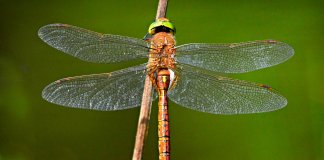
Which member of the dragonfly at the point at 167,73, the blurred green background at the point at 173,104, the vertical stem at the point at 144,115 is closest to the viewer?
the vertical stem at the point at 144,115

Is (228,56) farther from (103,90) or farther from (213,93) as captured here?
(103,90)

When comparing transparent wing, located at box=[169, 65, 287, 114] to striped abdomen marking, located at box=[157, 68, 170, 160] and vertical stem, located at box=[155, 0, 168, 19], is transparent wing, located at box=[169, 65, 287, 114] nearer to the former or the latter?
striped abdomen marking, located at box=[157, 68, 170, 160]

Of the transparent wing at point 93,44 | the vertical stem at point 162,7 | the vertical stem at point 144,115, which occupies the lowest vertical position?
the vertical stem at point 144,115

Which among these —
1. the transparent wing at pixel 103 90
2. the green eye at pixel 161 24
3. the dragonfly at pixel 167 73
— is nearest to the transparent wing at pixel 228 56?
the dragonfly at pixel 167 73

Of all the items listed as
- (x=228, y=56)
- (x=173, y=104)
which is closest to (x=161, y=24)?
(x=228, y=56)

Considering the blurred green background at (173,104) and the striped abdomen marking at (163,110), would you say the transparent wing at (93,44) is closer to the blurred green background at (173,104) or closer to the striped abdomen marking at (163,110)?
the striped abdomen marking at (163,110)

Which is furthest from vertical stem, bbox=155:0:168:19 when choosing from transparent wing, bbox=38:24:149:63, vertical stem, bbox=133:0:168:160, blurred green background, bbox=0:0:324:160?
blurred green background, bbox=0:0:324:160

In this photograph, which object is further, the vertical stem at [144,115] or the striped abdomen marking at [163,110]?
the striped abdomen marking at [163,110]
